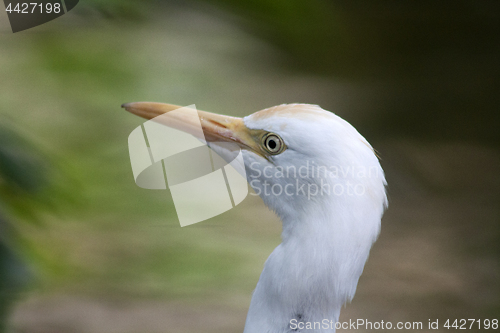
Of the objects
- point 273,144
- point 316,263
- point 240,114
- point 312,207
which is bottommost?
point 316,263

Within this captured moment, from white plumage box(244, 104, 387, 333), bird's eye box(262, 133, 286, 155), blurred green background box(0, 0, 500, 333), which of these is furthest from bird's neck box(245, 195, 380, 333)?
blurred green background box(0, 0, 500, 333)

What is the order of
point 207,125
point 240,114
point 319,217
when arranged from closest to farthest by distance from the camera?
point 319,217 → point 207,125 → point 240,114

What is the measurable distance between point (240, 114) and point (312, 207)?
77.8 inches

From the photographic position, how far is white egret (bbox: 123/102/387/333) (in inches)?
31.6

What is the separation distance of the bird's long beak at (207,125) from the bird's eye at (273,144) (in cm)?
3

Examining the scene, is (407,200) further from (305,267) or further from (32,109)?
(32,109)

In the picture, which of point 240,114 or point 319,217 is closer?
point 319,217

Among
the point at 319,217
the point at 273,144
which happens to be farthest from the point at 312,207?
the point at 273,144

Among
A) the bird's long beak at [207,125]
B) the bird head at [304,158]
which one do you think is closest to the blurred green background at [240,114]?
the bird's long beak at [207,125]

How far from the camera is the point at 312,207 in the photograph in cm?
84

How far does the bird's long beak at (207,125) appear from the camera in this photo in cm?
94

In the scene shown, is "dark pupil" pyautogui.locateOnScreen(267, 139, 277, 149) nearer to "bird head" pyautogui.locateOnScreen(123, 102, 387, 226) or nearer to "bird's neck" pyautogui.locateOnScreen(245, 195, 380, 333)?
"bird head" pyautogui.locateOnScreen(123, 102, 387, 226)

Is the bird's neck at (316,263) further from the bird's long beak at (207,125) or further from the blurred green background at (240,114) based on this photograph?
the blurred green background at (240,114)

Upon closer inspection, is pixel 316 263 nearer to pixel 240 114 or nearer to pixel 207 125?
pixel 207 125
